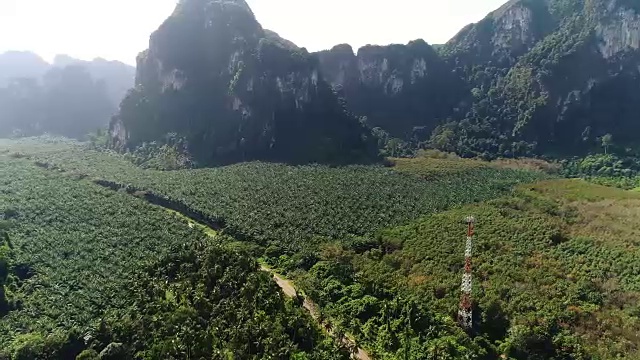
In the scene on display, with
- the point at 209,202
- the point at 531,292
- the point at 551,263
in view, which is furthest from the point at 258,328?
the point at 209,202

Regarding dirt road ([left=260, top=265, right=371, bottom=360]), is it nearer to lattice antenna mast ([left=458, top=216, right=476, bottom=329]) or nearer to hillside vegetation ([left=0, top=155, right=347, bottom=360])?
hillside vegetation ([left=0, top=155, right=347, bottom=360])

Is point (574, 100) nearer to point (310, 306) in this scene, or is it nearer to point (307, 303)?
point (307, 303)

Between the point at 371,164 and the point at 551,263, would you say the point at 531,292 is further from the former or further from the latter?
the point at 371,164

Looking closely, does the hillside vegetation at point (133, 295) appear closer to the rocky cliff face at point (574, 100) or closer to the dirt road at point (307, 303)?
the dirt road at point (307, 303)

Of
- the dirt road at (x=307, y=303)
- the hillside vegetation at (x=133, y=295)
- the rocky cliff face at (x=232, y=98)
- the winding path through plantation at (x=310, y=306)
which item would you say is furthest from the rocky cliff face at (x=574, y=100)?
the hillside vegetation at (x=133, y=295)

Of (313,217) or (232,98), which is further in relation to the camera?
(232,98)

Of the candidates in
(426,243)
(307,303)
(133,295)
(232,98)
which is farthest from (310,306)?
(232,98)

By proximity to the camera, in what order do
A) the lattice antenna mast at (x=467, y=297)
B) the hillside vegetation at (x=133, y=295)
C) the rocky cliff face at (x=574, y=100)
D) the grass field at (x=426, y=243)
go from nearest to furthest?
the hillside vegetation at (x=133, y=295)
the grass field at (x=426, y=243)
the lattice antenna mast at (x=467, y=297)
the rocky cliff face at (x=574, y=100)

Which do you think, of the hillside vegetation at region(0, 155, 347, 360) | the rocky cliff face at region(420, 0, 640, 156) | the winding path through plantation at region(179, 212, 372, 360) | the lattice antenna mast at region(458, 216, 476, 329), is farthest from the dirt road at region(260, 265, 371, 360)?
the rocky cliff face at region(420, 0, 640, 156)
